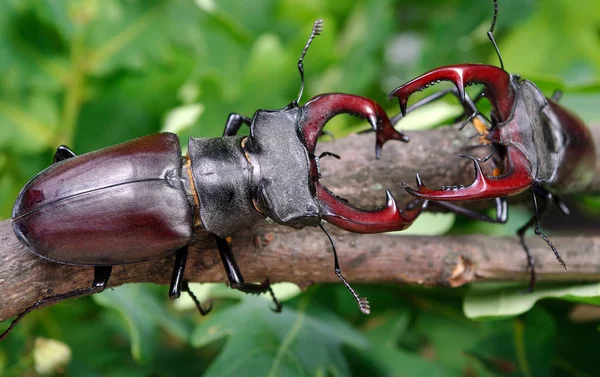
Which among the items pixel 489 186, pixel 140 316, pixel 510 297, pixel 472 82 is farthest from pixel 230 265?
pixel 510 297

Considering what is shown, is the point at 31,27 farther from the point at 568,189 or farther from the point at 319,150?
the point at 568,189

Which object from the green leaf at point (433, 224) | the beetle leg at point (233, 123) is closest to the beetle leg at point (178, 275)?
the beetle leg at point (233, 123)

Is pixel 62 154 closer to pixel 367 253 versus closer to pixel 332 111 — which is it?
pixel 332 111

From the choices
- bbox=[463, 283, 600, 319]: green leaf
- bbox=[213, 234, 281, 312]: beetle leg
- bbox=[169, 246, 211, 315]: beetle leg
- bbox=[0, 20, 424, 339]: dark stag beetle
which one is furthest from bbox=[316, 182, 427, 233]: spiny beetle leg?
bbox=[463, 283, 600, 319]: green leaf

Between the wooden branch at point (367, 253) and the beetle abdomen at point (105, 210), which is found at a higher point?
the beetle abdomen at point (105, 210)

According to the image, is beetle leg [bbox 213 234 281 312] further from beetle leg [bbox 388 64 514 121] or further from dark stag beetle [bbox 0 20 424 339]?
beetle leg [bbox 388 64 514 121]

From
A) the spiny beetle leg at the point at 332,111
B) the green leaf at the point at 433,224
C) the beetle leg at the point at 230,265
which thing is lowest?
the green leaf at the point at 433,224

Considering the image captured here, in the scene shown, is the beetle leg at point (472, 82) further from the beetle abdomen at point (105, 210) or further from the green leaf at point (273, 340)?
the green leaf at point (273, 340)
